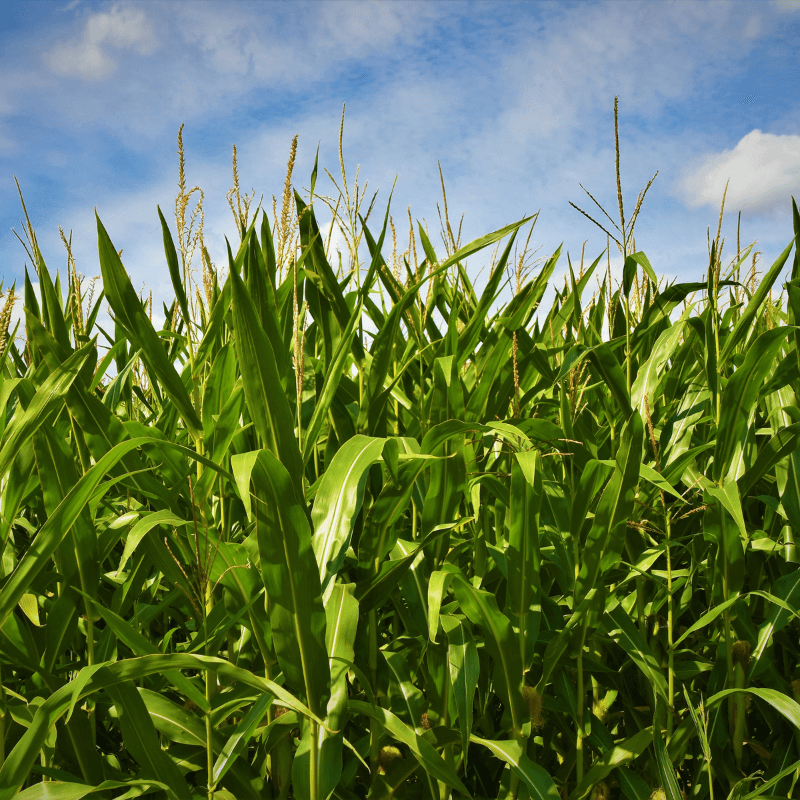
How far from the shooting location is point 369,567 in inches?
41.1

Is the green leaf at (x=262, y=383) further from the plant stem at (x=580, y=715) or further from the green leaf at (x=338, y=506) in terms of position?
the plant stem at (x=580, y=715)

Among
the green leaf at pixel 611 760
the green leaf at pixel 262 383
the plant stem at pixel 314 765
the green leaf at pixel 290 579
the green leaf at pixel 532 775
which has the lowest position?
the green leaf at pixel 611 760

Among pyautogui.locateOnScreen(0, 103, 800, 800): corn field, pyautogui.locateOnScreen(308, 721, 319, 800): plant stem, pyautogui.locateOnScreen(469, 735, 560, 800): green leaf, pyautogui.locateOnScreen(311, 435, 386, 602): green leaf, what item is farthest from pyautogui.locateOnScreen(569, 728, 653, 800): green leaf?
pyautogui.locateOnScreen(311, 435, 386, 602): green leaf

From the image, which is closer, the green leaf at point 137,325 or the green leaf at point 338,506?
the green leaf at point 338,506

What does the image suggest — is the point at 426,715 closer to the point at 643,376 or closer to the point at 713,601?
the point at 713,601

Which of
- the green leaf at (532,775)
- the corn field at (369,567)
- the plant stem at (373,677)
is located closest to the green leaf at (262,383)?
the corn field at (369,567)

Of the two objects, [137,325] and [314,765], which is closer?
[314,765]

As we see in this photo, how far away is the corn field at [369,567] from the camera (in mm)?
874

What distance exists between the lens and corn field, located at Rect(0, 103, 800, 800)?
87 centimetres

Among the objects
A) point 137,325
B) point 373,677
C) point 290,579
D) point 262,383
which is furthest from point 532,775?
point 137,325

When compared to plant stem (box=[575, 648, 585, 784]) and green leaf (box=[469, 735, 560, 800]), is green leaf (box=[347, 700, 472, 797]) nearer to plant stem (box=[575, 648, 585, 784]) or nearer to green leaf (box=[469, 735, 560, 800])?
green leaf (box=[469, 735, 560, 800])

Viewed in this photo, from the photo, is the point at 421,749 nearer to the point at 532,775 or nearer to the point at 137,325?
the point at 532,775

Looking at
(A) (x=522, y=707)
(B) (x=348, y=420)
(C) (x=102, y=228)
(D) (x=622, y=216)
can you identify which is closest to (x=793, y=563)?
(A) (x=522, y=707)

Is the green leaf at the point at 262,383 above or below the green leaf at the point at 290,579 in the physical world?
above
